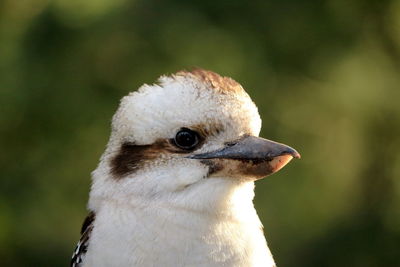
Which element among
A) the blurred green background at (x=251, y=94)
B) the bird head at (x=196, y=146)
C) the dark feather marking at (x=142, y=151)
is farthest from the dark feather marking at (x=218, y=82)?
the blurred green background at (x=251, y=94)

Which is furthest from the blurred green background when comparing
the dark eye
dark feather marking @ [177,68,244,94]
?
the dark eye

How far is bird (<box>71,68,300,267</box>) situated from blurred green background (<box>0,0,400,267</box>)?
2.38 metres

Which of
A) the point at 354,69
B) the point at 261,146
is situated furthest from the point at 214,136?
the point at 354,69

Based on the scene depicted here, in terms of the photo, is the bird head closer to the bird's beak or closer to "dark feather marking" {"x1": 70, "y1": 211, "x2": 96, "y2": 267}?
the bird's beak

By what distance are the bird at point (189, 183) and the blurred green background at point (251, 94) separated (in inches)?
93.7

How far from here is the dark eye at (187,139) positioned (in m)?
3.82

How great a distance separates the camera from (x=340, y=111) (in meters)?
6.95

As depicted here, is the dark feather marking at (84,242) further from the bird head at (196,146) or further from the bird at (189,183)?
the bird head at (196,146)

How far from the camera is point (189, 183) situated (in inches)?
150

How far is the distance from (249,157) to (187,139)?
0.25 metres

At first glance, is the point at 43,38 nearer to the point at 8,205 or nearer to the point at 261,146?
the point at 8,205

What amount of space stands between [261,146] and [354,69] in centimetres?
318

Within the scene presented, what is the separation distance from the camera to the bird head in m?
3.79

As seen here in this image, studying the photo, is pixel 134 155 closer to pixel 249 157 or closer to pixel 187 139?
pixel 187 139
